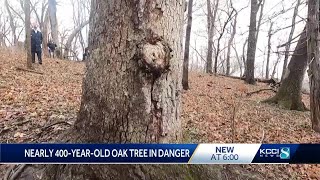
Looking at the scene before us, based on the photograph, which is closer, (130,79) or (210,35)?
(130,79)

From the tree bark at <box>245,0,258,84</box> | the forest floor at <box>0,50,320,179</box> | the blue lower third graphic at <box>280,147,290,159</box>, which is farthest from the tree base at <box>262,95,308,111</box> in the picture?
the blue lower third graphic at <box>280,147,290,159</box>

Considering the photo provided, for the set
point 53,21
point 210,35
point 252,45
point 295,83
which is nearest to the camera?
point 295,83

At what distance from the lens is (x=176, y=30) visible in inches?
108

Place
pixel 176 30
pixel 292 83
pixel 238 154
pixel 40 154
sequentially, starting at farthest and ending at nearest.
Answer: pixel 292 83, pixel 176 30, pixel 238 154, pixel 40 154

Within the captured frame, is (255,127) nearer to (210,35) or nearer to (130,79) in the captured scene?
(130,79)

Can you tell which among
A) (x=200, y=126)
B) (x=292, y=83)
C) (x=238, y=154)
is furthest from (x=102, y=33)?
(x=292, y=83)

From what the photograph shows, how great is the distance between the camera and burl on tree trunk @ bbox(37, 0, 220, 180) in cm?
255

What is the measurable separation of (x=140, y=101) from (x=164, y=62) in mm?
404

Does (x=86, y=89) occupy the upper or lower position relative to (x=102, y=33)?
lower

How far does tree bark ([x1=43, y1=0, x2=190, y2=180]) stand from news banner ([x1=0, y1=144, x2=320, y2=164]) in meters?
0.20

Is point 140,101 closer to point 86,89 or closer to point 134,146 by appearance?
point 134,146

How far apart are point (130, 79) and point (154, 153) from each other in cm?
68

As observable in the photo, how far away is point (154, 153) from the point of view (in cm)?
249

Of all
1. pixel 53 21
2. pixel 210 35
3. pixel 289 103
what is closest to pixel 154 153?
pixel 289 103
